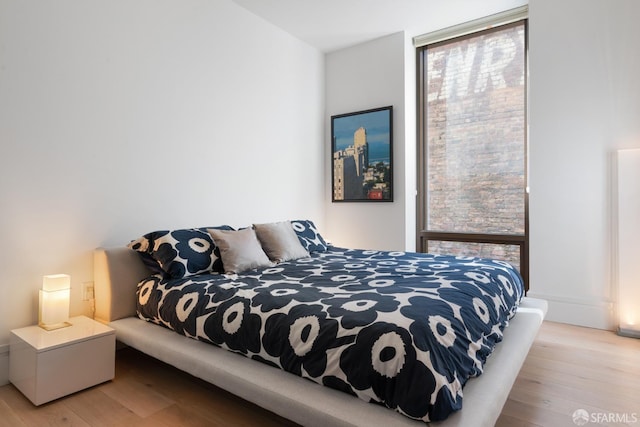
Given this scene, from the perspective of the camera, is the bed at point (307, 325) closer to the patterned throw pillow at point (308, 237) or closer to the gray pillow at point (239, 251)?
the gray pillow at point (239, 251)

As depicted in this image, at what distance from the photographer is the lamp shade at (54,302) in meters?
2.19

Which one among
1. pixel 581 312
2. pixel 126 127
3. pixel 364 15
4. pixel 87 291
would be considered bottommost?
pixel 581 312

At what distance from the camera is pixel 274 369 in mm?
1698

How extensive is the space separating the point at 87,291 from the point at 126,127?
1.16 meters

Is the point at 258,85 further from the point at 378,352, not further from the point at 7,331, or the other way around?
the point at 378,352

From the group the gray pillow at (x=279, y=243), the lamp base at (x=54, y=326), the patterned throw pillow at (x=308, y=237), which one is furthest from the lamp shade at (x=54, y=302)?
the patterned throw pillow at (x=308, y=237)

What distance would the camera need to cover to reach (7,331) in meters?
2.21

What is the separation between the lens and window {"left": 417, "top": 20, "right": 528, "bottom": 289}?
3777mm

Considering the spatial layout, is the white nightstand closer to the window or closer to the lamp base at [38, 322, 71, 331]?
the lamp base at [38, 322, 71, 331]

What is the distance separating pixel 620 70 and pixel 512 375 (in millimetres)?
2782

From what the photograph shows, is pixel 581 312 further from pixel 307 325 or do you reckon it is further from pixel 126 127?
pixel 126 127

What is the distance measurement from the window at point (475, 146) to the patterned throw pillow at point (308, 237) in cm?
139

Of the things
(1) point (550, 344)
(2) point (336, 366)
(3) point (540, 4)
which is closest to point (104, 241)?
(2) point (336, 366)
